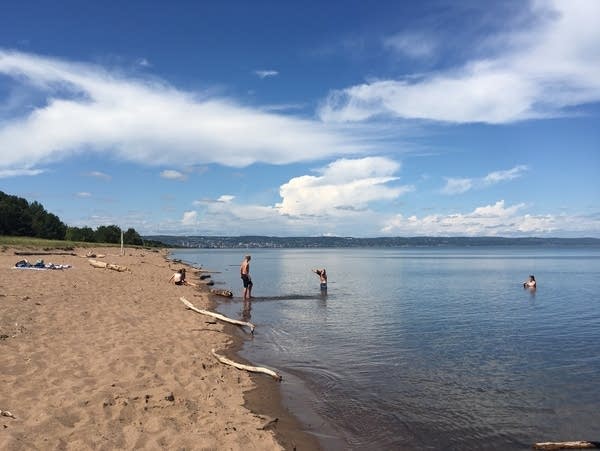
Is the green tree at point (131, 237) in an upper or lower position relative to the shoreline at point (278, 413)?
upper

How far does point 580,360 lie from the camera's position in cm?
1496

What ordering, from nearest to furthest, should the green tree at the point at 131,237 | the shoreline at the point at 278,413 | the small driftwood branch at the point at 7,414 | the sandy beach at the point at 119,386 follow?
the small driftwood branch at the point at 7,414 → the sandy beach at the point at 119,386 → the shoreline at the point at 278,413 → the green tree at the point at 131,237

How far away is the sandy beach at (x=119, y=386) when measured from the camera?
680 centimetres

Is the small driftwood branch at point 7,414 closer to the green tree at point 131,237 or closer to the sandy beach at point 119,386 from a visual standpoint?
the sandy beach at point 119,386

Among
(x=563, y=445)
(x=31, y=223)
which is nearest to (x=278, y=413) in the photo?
(x=563, y=445)

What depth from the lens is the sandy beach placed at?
6797mm

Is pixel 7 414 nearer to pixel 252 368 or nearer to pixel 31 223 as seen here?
pixel 252 368

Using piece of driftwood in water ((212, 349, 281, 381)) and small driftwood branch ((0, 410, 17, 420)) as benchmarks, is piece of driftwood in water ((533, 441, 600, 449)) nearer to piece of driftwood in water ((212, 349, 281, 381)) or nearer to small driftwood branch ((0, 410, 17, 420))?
piece of driftwood in water ((212, 349, 281, 381))

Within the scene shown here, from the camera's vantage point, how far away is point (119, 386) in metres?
8.78

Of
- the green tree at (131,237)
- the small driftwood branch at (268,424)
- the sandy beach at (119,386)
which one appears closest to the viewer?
the sandy beach at (119,386)

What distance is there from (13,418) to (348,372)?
27.6 feet

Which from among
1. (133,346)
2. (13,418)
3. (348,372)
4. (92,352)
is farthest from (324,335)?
(13,418)

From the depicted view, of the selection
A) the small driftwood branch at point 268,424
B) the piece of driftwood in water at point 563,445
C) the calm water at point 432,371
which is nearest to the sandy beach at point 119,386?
the small driftwood branch at point 268,424

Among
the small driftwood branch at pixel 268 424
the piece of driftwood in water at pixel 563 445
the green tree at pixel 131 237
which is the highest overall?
the green tree at pixel 131 237
